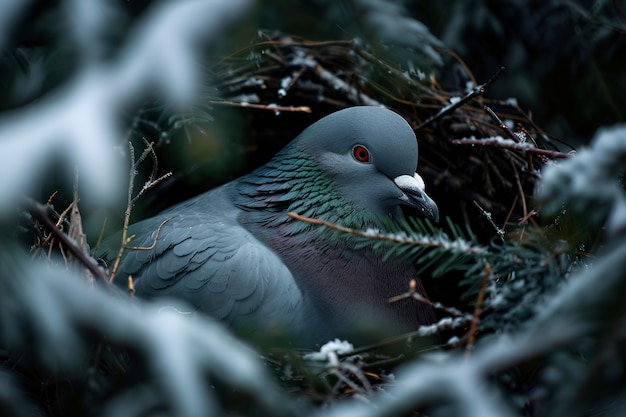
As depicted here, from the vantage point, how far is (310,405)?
1486mm

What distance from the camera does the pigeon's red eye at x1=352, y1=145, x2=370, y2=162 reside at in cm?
244

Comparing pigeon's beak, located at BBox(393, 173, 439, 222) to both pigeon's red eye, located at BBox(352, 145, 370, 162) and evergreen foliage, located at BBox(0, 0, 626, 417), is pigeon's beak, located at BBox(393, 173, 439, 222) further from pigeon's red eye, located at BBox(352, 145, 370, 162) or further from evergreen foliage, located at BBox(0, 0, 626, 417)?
evergreen foliage, located at BBox(0, 0, 626, 417)

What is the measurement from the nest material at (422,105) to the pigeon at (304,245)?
1.36 feet

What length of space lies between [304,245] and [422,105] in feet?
3.02

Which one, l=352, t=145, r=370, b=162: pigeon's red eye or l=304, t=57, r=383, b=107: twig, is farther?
l=304, t=57, r=383, b=107: twig

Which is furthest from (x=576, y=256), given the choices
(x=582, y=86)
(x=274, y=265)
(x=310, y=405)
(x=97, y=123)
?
(x=582, y=86)

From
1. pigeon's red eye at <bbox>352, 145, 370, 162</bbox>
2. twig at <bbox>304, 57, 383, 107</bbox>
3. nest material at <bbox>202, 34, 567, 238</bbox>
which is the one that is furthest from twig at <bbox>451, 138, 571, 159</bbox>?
twig at <bbox>304, 57, 383, 107</bbox>

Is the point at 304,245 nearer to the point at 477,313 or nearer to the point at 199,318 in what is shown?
the point at 199,318

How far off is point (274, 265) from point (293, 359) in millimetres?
795

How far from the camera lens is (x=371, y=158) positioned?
7.98 ft

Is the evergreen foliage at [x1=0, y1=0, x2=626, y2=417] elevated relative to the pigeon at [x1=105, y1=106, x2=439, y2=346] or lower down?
elevated

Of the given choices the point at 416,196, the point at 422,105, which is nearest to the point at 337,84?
the point at 422,105

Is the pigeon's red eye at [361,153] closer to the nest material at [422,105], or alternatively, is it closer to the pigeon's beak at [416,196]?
the pigeon's beak at [416,196]

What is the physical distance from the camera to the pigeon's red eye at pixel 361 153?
244 centimetres
